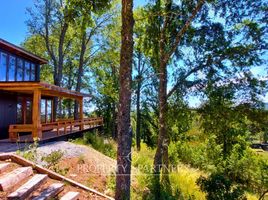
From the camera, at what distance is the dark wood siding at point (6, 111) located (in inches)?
618

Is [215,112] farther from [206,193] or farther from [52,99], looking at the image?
[52,99]

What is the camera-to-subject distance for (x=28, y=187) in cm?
608

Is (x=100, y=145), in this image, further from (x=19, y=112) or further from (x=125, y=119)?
(x=125, y=119)

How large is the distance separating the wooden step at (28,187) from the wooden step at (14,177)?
18 cm

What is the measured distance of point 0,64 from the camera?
631 inches

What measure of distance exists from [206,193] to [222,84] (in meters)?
3.77

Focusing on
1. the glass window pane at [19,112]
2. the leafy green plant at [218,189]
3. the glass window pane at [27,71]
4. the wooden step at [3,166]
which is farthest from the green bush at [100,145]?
the wooden step at [3,166]

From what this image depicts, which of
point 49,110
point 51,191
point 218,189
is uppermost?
point 49,110

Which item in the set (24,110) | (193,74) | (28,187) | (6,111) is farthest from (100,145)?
(28,187)

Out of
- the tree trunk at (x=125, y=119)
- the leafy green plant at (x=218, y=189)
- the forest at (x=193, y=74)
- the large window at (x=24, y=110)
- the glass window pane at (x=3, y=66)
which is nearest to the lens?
the tree trunk at (x=125, y=119)

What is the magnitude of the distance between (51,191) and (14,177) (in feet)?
2.74

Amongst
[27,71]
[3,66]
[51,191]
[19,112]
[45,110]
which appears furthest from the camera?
[45,110]

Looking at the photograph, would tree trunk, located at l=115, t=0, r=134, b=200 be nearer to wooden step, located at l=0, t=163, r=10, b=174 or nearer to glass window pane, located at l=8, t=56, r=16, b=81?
wooden step, located at l=0, t=163, r=10, b=174

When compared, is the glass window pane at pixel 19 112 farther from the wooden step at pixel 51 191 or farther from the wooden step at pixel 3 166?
the wooden step at pixel 51 191
